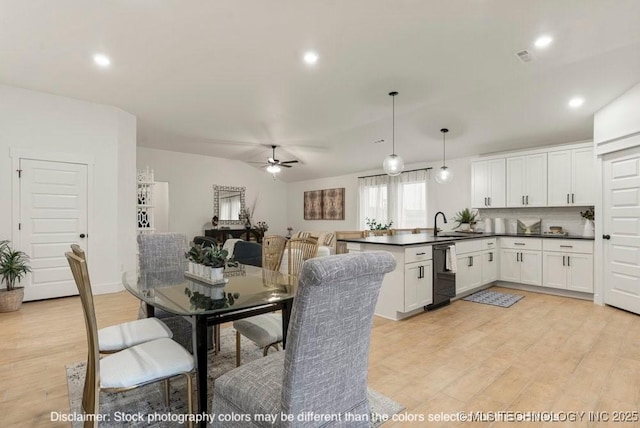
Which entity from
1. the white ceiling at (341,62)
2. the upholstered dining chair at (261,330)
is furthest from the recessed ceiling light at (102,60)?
the upholstered dining chair at (261,330)

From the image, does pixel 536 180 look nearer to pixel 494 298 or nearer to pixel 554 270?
pixel 554 270

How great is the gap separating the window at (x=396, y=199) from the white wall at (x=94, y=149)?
5159 mm

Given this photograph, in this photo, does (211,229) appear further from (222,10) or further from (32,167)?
(222,10)

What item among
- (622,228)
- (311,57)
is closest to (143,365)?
(311,57)

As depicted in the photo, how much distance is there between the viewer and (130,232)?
199 inches

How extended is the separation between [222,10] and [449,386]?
344 centimetres

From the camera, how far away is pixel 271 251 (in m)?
4.16

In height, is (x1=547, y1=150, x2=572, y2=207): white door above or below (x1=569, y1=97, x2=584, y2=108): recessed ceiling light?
below

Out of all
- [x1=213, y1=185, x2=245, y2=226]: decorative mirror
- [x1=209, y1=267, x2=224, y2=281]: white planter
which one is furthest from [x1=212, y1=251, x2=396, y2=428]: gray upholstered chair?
[x1=213, y1=185, x2=245, y2=226]: decorative mirror

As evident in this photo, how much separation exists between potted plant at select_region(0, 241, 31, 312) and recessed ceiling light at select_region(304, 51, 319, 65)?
4.27m

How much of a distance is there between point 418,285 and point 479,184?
→ 304 centimetres

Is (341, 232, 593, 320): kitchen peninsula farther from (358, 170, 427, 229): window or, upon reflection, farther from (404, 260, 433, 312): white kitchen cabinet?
(358, 170, 427, 229): window

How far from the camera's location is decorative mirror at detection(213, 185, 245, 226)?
8.34 m

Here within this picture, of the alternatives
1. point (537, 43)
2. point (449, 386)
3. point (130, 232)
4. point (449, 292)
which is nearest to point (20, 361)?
point (130, 232)
